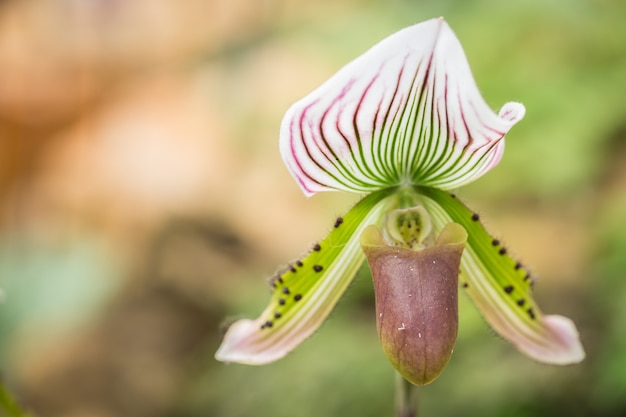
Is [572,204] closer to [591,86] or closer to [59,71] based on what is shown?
[591,86]

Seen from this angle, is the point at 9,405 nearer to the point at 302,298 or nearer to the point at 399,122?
the point at 302,298

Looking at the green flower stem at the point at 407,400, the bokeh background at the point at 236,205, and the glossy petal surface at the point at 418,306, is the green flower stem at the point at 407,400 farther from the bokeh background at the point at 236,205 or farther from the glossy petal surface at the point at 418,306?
the bokeh background at the point at 236,205

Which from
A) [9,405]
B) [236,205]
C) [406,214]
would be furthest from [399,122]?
[236,205]

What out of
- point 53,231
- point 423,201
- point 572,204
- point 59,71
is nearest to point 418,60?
point 423,201

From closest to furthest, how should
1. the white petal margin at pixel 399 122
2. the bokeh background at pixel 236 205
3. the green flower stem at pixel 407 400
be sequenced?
1. the white petal margin at pixel 399 122
2. the green flower stem at pixel 407 400
3. the bokeh background at pixel 236 205

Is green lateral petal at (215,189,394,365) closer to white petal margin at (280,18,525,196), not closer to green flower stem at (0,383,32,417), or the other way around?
white petal margin at (280,18,525,196)

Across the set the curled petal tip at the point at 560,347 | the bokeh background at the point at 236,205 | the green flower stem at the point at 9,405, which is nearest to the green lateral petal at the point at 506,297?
the curled petal tip at the point at 560,347

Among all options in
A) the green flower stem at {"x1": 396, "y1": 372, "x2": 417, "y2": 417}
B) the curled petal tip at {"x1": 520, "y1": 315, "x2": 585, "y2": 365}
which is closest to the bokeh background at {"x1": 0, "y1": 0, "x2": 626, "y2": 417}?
the curled petal tip at {"x1": 520, "y1": 315, "x2": 585, "y2": 365}

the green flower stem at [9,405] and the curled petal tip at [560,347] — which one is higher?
the curled petal tip at [560,347]
